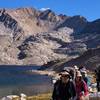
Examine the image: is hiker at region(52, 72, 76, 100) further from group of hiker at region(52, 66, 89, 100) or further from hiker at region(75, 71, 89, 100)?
hiker at region(75, 71, 89, 100)

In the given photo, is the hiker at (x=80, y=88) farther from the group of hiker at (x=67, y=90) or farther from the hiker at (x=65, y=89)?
the hiker at (x=65, y=89)

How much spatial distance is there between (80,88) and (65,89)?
38.3 inches

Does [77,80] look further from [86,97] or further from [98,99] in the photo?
[98,99]

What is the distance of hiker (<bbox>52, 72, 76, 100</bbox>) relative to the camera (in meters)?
18.1

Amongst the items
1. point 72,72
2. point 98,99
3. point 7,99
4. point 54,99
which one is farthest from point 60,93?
point 7,99

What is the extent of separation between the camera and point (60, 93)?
18422 mm

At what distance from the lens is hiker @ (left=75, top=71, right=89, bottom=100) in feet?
61.3

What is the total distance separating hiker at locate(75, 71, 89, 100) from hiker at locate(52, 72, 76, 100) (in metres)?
0.49

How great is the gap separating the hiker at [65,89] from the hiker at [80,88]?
489 millimetres

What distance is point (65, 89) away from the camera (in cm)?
1838

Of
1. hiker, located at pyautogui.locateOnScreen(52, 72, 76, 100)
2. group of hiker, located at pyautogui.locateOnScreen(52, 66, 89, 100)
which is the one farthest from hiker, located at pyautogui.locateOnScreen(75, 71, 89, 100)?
hiker, located at pyautogui.locateOnScreen(52, 72, 76, 100)

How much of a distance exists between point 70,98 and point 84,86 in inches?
47.9

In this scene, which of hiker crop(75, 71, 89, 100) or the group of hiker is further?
hiker crop(75, 71, 89, 100)

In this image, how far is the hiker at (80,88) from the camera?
1867 centimetres
